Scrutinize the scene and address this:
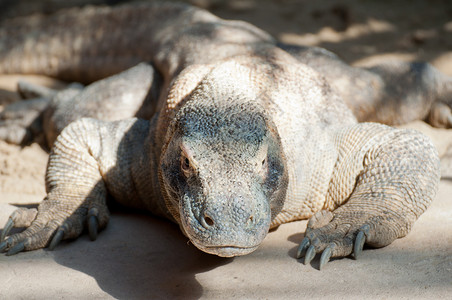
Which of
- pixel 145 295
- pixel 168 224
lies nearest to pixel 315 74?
pixel 168 224

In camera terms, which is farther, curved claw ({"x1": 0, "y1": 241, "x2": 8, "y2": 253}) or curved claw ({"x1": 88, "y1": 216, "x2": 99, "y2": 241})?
curved claw ({"x1": 88, "y1": 216, "x2": 99, "y2": 241})

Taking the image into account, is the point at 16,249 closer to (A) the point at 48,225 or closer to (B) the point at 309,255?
(A) the point at 48,225

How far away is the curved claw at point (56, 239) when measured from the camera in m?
4.03

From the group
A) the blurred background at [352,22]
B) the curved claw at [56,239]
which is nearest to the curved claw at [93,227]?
the curved claw at [56,239]

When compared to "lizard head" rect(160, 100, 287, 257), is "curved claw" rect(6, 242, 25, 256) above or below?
below

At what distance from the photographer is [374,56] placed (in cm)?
786

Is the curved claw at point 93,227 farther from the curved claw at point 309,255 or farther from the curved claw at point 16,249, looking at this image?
the curved claw at point 309,255

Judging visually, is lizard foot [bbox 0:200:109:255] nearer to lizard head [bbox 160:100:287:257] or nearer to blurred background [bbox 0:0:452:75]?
lizard head [bbox 160:100:287:257]

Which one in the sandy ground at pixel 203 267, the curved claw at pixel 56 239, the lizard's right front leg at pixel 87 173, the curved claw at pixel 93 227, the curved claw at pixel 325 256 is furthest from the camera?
the lizard's right front leg at pixel 87 173

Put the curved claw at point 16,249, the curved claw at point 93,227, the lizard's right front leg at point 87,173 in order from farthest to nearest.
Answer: the lizard's right front leg at point 87,173 → the curved claw at point 93,227 → the curved claw at point 16,249

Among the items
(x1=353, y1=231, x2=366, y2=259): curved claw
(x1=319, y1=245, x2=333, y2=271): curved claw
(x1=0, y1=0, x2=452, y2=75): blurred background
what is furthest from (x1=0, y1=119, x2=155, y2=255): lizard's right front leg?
(x1=0, y1=0, x2=452, y2=75): blurred background

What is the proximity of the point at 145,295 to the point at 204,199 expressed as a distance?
2.21ft

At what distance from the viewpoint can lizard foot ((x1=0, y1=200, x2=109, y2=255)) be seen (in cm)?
396

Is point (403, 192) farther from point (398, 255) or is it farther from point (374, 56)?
point (374, 56)
